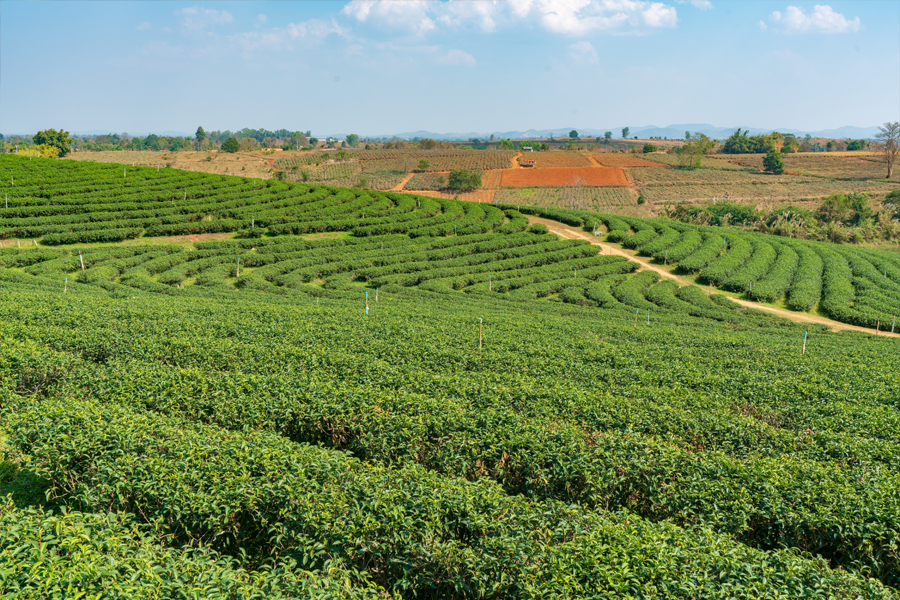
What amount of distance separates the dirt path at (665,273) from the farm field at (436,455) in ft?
43.5

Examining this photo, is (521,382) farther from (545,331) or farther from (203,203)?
(203,203)

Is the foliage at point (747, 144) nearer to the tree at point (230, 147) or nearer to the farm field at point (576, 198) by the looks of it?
the farm field at point (576, 198)

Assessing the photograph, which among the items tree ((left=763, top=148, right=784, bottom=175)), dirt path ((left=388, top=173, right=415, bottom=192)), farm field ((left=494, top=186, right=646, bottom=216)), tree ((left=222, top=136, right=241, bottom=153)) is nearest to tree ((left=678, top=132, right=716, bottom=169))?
tree ((left=763, top=148, right=784, bottom=175))

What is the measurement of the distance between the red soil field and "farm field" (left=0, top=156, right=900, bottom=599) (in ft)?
280

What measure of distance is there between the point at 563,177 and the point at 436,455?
10952cm

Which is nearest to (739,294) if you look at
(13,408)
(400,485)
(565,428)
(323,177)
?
(565,428)

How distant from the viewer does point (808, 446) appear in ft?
38.6

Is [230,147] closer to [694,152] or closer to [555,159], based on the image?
[555,159]

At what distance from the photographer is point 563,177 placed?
11369 centimetres

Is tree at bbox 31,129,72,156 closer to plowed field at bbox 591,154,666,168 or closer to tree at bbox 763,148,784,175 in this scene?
plowed field at bbox 591,154,666,168

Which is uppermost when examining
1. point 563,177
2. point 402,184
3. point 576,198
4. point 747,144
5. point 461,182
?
point 747,144

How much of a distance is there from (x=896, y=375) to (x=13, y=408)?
25.3m

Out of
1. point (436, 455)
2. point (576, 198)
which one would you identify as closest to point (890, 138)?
point (576, 198)

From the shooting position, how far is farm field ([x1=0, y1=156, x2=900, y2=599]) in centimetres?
714
